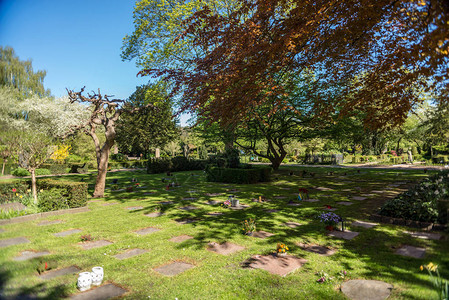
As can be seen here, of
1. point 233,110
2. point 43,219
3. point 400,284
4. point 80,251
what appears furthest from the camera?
point 43,219

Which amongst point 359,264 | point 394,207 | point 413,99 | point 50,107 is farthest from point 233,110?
point 50,107

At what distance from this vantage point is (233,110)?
6.20 m

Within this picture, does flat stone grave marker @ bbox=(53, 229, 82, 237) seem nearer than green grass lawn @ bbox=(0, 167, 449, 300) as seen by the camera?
No

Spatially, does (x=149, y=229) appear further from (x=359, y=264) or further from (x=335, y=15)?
(x=335, y=15)

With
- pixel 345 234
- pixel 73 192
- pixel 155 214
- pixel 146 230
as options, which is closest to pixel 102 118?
pixel 73 192

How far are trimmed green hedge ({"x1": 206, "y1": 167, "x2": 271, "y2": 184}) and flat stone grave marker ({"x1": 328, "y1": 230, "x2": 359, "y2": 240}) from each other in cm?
1005

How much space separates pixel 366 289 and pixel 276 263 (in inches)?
57.1

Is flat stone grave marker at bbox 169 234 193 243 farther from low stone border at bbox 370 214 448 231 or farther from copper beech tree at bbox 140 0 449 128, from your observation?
low stone border at bbox 370 214 448 231

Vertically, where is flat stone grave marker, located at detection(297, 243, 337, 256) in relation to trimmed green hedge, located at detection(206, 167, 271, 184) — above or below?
below

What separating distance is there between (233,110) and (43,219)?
724 cm

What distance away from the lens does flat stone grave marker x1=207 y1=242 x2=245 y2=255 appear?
16.4 ft

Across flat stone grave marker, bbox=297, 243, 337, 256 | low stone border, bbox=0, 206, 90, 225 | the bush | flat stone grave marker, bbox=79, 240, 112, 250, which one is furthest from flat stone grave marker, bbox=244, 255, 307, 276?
the bush

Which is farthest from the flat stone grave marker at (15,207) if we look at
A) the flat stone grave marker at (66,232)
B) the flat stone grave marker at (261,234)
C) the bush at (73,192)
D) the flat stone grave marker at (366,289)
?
the flat stone grave marker at (366,289)

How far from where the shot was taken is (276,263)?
172 inches
